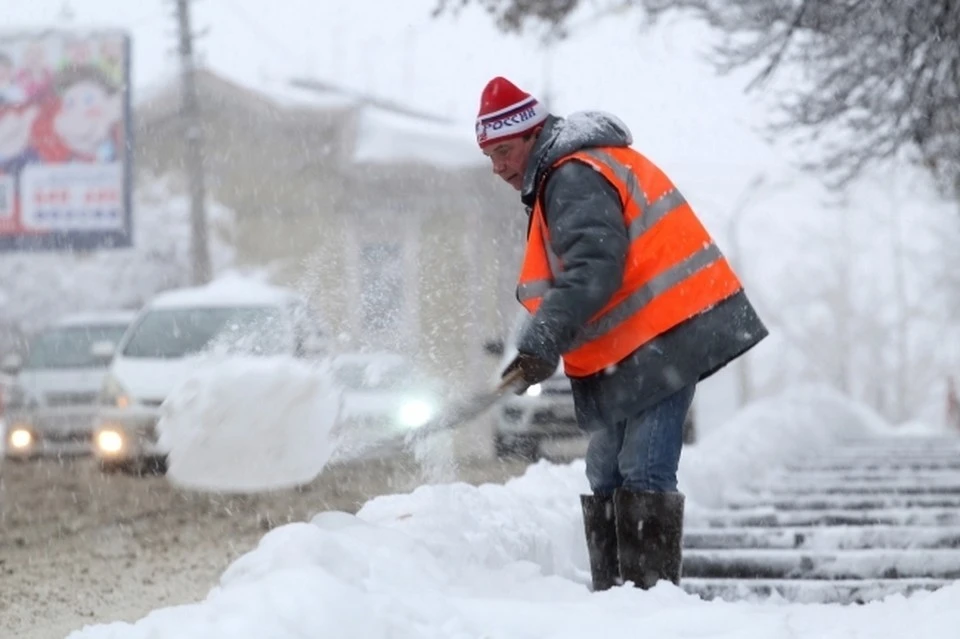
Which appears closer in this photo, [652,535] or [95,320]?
[652,535]

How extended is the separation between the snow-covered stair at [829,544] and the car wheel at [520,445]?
24.1 ft

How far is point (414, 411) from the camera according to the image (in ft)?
29.9

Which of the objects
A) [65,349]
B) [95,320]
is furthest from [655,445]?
[95,320]

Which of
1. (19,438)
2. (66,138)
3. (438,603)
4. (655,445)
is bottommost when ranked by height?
(19,438)

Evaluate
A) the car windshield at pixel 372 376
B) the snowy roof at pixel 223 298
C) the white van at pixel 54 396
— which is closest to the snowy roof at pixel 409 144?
the white van at pixel 54 396

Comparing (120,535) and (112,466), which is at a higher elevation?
(120,535)

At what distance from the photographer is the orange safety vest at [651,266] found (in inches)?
181

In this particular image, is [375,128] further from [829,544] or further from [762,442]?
[829,544]

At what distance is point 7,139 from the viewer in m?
31.8

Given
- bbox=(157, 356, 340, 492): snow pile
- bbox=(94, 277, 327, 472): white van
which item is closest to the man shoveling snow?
bbox=(157, 356, 340, 492): snow pile

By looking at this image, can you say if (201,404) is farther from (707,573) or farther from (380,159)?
(380,159)

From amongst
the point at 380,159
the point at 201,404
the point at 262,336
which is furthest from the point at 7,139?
the point at 201,404

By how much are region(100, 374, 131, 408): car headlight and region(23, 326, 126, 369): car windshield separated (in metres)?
3.41

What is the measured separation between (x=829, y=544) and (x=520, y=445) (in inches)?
391
